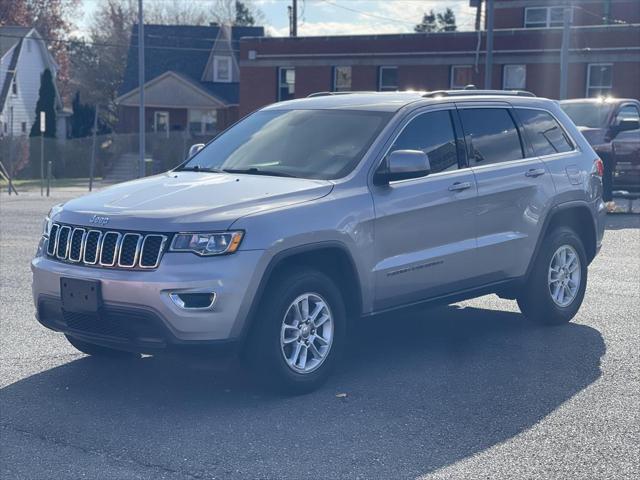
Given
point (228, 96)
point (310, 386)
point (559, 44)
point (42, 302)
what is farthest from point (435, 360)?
point (228, 96)

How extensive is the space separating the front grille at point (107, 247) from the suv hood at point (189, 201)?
0.06 metres

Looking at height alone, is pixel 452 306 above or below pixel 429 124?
below

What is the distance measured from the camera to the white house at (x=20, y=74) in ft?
195

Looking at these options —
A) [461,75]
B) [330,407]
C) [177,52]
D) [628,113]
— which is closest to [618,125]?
[628,113]

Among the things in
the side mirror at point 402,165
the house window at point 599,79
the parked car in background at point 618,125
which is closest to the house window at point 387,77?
the house window at point 599,79

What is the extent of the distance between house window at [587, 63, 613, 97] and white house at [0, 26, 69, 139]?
101 ft

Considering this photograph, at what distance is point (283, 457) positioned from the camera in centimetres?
562

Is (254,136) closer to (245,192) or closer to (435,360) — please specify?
(245,192)

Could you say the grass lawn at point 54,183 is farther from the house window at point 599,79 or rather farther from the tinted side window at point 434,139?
the tinted side window at point 434,139

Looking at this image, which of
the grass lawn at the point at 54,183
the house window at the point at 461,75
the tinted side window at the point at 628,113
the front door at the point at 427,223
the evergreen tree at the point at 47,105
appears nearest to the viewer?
the front door at the point at 427,223

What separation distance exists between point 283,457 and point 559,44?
128 feet

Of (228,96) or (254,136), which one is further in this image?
(228,96)

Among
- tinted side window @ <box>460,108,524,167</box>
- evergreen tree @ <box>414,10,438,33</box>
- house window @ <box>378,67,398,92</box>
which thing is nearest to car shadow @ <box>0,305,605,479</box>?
tinted side window @ <box>460,108,524,167</box>

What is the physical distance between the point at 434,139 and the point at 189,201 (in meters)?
2.16
